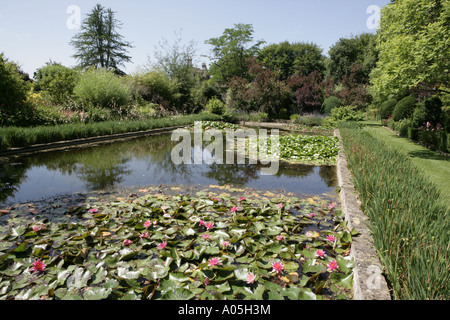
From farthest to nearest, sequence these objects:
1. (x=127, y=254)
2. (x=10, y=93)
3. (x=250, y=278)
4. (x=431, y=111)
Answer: (x=10, y=93), (x=431, y=111), (x=127, y=254), (x=250, y=278)

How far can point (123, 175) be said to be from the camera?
19.9 feet

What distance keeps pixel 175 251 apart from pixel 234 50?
41.5m

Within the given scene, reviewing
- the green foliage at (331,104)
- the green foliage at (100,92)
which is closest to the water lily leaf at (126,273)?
the green foliage at (100,92)

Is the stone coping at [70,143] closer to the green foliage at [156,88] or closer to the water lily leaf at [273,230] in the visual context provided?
the water lily leaf at [273,230]

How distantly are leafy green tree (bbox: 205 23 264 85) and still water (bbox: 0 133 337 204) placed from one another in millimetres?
34224

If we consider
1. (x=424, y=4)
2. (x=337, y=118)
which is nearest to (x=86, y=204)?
(x=424, y=4)

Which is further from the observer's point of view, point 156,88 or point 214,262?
point 156,88

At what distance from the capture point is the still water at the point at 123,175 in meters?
5.12

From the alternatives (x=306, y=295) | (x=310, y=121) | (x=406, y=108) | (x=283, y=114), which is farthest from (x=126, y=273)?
(x=283, y=114)

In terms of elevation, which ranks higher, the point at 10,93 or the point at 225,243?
the point at 10,93

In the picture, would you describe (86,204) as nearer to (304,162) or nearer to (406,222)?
(406,222)

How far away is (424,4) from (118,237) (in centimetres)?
1020

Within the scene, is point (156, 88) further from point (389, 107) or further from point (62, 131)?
point (389, 107)

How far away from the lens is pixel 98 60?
1240 inches
